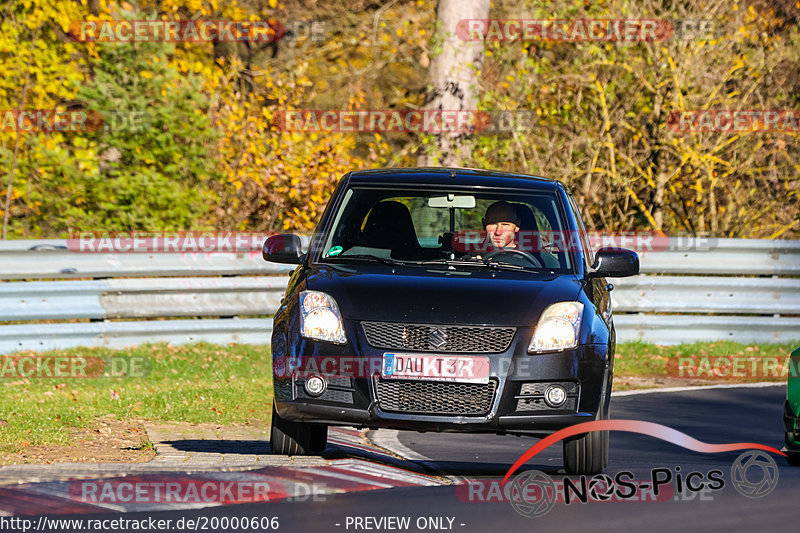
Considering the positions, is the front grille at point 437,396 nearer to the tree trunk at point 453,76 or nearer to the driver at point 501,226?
the driver at point 501,226

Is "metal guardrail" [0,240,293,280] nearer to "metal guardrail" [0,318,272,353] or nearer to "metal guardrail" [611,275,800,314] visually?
"metal guardrail" [0,318,272,353]

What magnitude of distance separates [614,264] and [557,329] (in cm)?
100

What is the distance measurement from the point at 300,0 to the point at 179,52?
3221mm

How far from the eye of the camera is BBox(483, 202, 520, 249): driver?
27.9 feet

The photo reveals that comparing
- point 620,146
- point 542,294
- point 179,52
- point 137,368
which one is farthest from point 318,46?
point 542,294

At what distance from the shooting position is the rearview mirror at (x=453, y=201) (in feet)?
27.9

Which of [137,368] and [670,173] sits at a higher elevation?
[670,173]

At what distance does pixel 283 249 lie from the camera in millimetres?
8211

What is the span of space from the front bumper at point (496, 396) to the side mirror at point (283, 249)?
845mm

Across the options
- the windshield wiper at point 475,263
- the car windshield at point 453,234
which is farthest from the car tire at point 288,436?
the windshield wiper at point 475,263

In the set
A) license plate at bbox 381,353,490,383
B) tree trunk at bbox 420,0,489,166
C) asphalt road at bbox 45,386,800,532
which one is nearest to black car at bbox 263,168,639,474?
license plate at bbox 381,353,490,383

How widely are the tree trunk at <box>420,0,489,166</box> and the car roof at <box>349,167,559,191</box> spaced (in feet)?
36.0

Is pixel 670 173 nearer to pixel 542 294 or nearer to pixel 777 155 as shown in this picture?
pixel 777 155

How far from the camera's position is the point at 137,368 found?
13.1 meters
